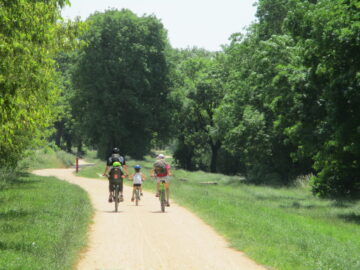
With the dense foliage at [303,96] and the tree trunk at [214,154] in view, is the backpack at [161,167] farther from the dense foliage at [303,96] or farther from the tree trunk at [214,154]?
the tree trunk at [214,154]

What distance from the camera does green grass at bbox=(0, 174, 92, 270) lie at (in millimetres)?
10078

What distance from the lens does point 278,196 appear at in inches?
1246

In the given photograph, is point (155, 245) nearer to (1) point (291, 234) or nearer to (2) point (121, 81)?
(1) point (291, 234)

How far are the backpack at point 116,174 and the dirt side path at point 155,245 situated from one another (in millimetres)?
1165

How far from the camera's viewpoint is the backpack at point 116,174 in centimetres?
1916

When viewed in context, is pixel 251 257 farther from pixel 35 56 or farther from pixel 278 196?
pixel 278 196

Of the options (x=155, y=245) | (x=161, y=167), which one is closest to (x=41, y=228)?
(x=155, y=245)

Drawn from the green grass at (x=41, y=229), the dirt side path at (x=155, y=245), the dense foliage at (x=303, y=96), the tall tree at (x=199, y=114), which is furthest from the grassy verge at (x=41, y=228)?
the tall tree at (x=199, y=114)

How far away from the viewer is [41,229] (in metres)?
13.7

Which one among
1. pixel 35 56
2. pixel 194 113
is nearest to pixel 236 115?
pixel 194 113

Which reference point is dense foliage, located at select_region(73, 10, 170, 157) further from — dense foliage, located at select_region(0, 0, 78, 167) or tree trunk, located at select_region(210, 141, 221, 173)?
dense foliage, located at select_region(0, 0, 78, 167)

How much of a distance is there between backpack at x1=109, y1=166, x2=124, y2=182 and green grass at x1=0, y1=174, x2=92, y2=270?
4.42 feet

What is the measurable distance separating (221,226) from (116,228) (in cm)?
291

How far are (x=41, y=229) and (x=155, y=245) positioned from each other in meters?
3.18
